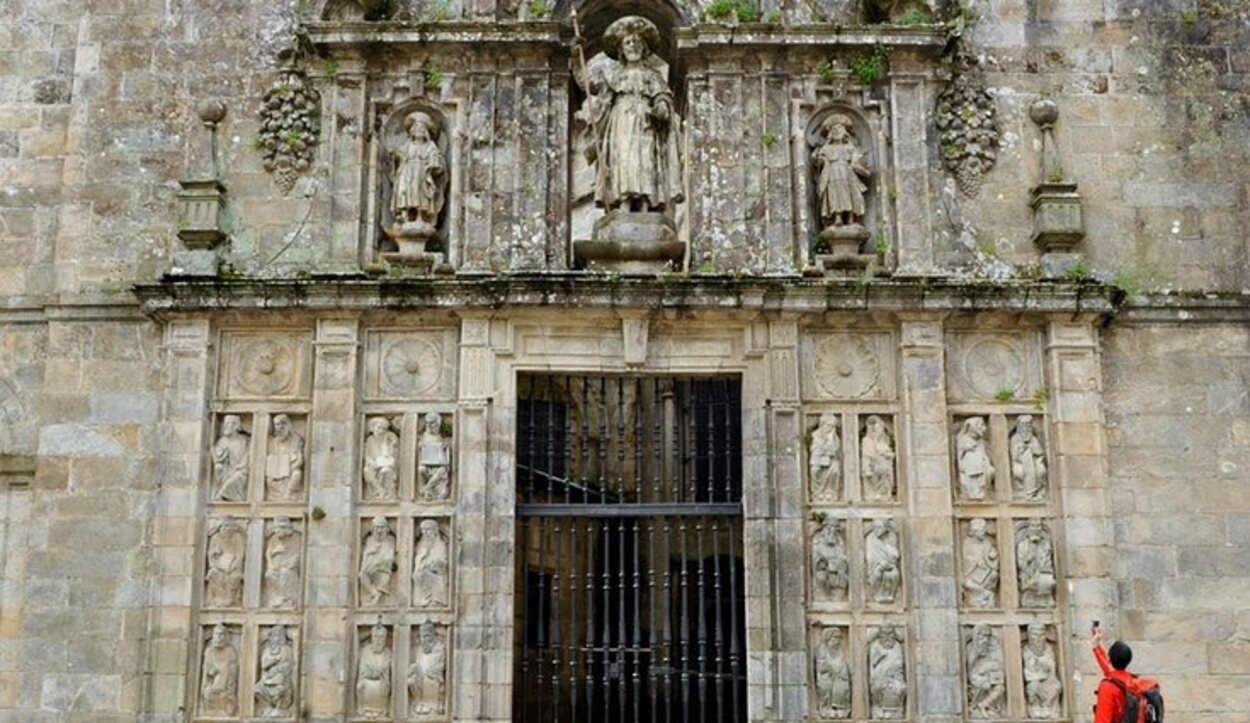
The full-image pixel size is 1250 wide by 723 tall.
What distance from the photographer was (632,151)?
12328 mm

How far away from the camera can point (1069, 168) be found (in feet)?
41.4

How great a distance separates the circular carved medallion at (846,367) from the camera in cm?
1203

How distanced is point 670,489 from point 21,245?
20.0 feet

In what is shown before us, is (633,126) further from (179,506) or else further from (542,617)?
(179,506)

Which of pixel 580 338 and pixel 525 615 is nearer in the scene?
pixel 580 338

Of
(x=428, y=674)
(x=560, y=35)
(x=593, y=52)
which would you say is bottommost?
(x=428, y=674)

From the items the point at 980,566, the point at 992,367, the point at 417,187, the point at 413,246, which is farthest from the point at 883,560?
the point at 417,187

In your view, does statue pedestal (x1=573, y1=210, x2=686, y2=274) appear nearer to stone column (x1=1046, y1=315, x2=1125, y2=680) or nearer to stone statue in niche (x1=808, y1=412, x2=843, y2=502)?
stone statue in niche (x1=808, y1=412, x2=843, y2=502)

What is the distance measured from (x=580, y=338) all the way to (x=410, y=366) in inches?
57.4

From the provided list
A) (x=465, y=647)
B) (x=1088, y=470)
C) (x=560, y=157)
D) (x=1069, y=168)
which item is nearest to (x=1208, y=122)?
(x=1069, y=168)

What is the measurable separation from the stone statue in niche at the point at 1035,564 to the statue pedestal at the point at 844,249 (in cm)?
258

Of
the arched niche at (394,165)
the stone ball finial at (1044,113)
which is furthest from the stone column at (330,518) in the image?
the stone ball finial at (1044,113)

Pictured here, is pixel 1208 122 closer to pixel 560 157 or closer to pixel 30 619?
pixel 560 157

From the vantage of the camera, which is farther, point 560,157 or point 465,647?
point 560,157
